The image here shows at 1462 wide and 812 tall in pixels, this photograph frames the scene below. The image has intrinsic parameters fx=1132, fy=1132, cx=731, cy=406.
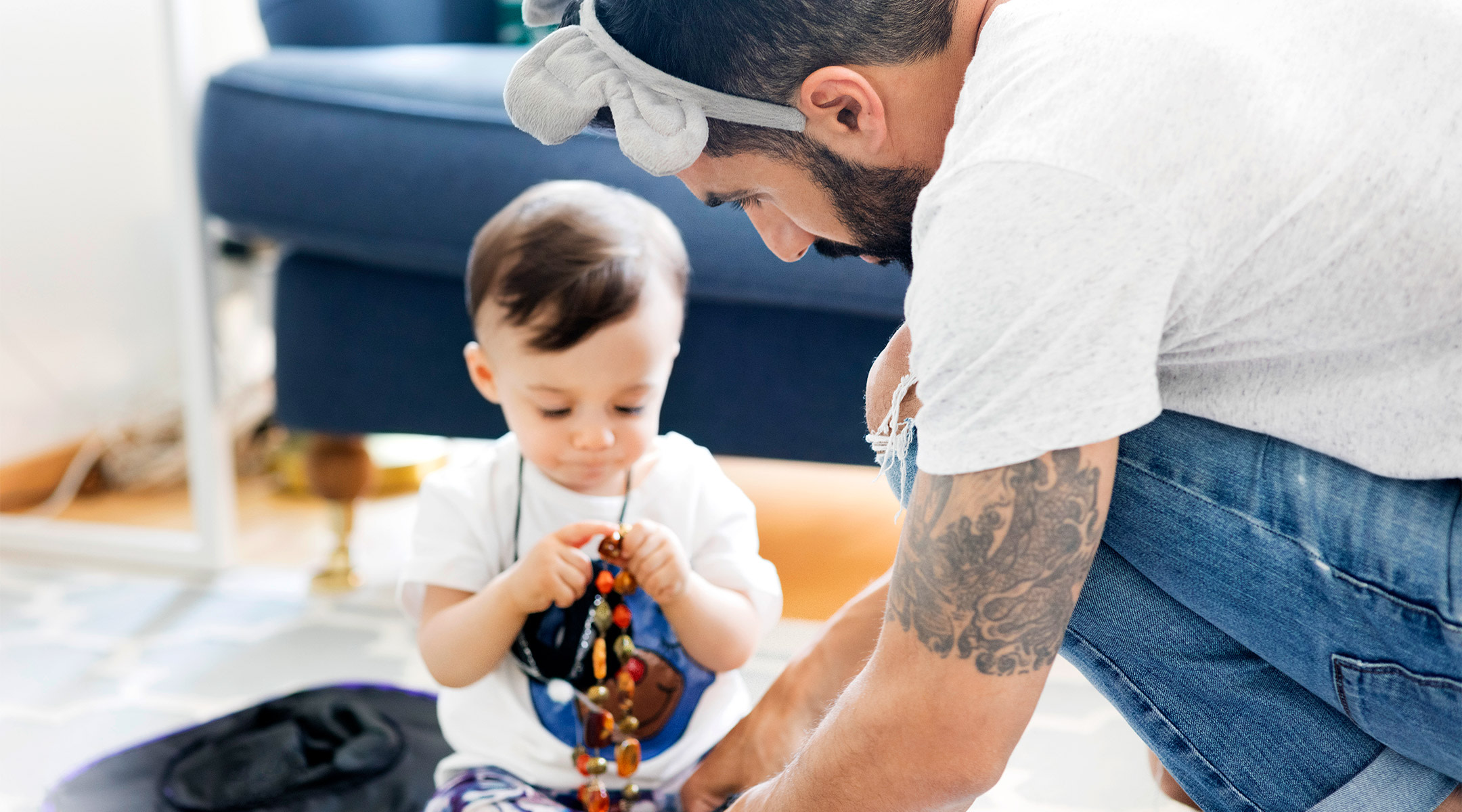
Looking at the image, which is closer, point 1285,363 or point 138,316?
point 1285,363

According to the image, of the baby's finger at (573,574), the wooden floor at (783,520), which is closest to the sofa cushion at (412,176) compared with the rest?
the wooden floor at (783,520)

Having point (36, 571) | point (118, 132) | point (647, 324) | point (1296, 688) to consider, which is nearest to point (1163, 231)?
point (1296, 688)

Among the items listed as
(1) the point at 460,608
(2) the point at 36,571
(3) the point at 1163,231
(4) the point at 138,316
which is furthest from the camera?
(4) the point at 138,316

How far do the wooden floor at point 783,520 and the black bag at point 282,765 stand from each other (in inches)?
14.3

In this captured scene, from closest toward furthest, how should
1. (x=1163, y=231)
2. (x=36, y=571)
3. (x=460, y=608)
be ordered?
(x=1163, y=231), (x=460, y=608), (x=36, y=571)

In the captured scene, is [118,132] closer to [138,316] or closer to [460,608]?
[138,316]

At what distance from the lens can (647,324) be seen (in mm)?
859

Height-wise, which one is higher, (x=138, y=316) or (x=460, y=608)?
(x=460, y=608)

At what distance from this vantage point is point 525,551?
2.83 ft

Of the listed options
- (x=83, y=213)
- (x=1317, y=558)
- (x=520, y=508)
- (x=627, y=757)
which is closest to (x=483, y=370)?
(x=520, y=508)

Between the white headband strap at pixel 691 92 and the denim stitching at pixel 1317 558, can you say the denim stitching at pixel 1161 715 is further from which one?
the white headband strap at pixel 691 92

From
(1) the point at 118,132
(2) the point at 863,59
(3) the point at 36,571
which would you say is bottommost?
(3) the point at 36,571

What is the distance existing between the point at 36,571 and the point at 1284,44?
144cm

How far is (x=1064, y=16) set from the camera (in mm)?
532
